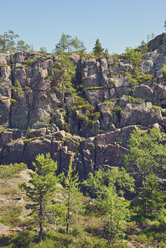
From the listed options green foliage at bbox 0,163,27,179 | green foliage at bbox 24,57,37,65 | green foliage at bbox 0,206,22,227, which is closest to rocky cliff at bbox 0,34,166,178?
green foliage at bbox 24,57,37,65

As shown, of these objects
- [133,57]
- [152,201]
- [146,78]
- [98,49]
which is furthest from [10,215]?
[98,49]

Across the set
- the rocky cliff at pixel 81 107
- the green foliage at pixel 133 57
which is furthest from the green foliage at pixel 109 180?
the green foliage at pixel 133 57

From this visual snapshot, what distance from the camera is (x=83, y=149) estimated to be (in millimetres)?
58438

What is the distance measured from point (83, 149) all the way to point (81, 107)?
64.7 feet

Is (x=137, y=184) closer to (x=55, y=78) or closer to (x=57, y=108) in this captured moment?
(x=57, y=108)

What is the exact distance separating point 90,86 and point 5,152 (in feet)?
146

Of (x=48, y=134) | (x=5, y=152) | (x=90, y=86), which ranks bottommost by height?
(x=5, y=152)

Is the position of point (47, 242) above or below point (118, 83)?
below

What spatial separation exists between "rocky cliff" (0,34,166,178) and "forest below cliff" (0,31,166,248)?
364mm

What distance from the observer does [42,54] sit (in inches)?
3585

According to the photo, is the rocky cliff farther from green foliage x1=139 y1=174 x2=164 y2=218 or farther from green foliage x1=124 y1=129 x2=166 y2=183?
green foliage x1=139 y1=174 x2=164 y2=218

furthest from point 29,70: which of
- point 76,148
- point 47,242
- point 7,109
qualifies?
point 47,242

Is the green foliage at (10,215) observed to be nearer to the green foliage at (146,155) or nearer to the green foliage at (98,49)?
the green foliage at (146,155)

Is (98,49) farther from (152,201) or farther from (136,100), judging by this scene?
(152,201)
